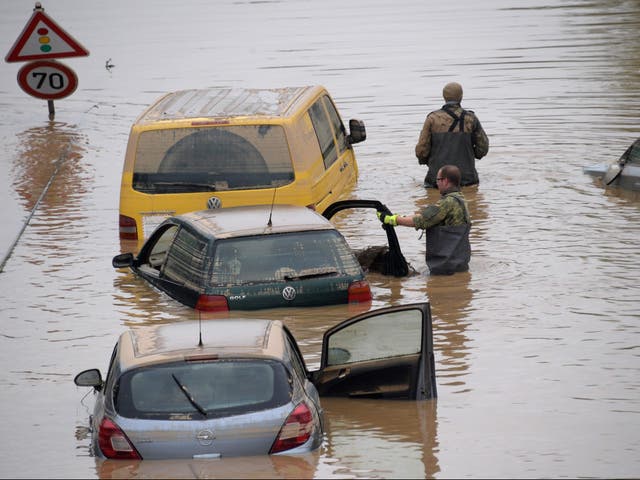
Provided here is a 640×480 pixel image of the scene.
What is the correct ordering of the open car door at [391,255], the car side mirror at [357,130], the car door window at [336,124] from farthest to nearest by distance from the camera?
the car side mirror at [357,130], the car door window at [336,124], the open car door at [391,255]

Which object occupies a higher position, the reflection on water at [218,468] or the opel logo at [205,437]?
the opel logo at [205,437]

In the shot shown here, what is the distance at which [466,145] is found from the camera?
20969mm

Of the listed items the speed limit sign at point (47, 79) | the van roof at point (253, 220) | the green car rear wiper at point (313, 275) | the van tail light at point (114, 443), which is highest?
the speed limit sign at point (47, 79)

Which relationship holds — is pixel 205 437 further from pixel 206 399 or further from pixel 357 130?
pixel 357 130

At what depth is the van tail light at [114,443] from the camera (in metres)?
9.59

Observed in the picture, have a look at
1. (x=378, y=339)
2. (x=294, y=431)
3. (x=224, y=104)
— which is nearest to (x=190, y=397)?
(x=294, y=431)

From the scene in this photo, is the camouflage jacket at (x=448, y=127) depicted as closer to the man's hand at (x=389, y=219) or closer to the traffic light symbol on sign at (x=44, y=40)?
the man's hand at (x=389, y=219)

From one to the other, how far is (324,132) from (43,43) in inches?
311

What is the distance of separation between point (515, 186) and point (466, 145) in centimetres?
150

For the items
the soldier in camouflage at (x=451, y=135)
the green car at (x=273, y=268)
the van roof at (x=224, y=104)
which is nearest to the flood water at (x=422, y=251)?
the green car at (x=273, y=268)

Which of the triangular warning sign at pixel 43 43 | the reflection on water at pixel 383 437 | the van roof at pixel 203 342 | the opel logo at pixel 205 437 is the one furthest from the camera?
the triangular warning sign at pixel 43 43

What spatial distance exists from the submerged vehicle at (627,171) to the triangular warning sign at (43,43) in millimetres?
8703

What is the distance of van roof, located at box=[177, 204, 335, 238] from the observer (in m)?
14.0

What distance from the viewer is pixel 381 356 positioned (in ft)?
38.3
